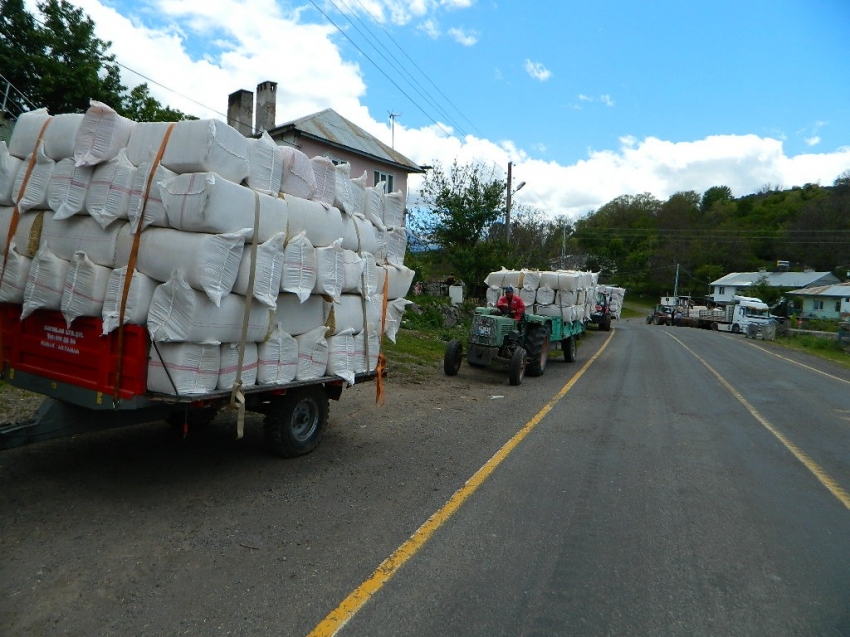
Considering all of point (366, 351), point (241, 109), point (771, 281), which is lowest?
point (366, 351)

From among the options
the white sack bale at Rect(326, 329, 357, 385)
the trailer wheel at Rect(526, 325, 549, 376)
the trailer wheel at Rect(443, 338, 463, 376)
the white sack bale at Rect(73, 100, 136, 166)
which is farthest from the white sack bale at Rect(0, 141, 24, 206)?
the trailer wheel at Rect(526, 325, 549, 376)

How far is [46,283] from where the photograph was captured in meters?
4.71

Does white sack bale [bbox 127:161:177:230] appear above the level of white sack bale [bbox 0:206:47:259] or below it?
above

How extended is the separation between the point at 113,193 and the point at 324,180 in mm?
1898

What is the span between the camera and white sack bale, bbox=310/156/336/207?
578cm

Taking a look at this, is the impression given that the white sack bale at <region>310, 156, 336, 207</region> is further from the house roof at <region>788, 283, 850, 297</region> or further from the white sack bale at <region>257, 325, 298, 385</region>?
the house roof at <region>788, 283, 850, 297</region>

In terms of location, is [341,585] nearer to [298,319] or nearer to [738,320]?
[298,319]

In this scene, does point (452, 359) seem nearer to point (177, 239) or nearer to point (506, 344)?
point (506, 344)

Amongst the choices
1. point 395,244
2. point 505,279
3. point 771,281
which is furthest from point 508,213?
point 771,281

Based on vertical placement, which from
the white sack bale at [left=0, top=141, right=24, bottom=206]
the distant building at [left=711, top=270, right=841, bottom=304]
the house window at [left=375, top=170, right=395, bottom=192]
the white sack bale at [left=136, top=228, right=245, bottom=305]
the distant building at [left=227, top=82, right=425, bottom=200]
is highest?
the distant building at [left=227, top=82, right=425, bottom=200]

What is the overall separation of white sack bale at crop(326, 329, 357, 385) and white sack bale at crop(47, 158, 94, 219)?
94.0 inches

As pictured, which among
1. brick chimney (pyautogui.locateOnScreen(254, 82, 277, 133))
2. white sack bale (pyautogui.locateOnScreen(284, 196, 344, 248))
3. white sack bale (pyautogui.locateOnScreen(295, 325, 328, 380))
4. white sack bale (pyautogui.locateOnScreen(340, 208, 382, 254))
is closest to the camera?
white sack bale (pyautogui.locateOnScreen(284, 196, 344, 248))

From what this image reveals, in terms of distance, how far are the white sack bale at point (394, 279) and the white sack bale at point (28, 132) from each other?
3391 mm

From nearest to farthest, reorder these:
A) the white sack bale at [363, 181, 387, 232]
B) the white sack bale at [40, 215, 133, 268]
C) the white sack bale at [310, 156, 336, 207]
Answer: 1. the white sack bale at [40, 215, 133, 268]
2. the white sack bale at [310, 156, 336, 207]
3. the white sack bale at [363, 181, 387, 232]
